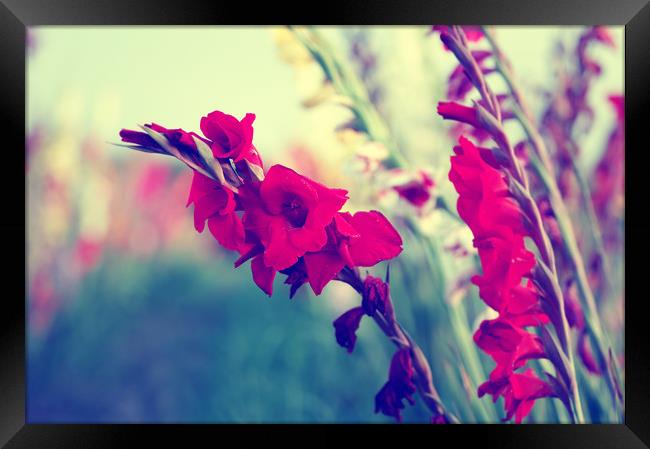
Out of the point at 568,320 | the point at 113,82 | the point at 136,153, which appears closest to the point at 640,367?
the point at 568,320

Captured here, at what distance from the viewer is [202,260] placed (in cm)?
126

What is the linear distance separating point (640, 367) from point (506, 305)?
0.39 m

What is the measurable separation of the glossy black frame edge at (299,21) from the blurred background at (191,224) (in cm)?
3

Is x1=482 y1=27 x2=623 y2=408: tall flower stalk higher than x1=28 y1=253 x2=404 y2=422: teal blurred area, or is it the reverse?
x1=482 y1=27 x2=623 y2=408: tall flower stalk

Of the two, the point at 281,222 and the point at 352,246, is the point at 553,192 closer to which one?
the point at 352,246

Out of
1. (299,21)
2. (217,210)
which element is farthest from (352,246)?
(299,21)

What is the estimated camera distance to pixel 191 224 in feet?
4.13

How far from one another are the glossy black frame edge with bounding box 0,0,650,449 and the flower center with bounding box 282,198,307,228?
0.43 meters

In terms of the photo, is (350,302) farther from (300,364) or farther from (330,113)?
(330,113)

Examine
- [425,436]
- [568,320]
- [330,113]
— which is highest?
[330,113]

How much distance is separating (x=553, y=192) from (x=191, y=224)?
2.65 feet

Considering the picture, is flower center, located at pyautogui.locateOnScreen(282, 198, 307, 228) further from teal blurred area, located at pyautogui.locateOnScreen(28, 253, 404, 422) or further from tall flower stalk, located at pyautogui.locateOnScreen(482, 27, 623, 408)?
tall flower stalk, located at pyautogui.locateOnScreen(482, 27, 623, 408)

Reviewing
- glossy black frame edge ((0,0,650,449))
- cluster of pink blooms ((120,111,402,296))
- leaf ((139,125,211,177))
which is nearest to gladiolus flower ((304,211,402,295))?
cluster of pink blooms ((120,111,402,296))

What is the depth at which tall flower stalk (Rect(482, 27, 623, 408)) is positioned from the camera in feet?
4.13
